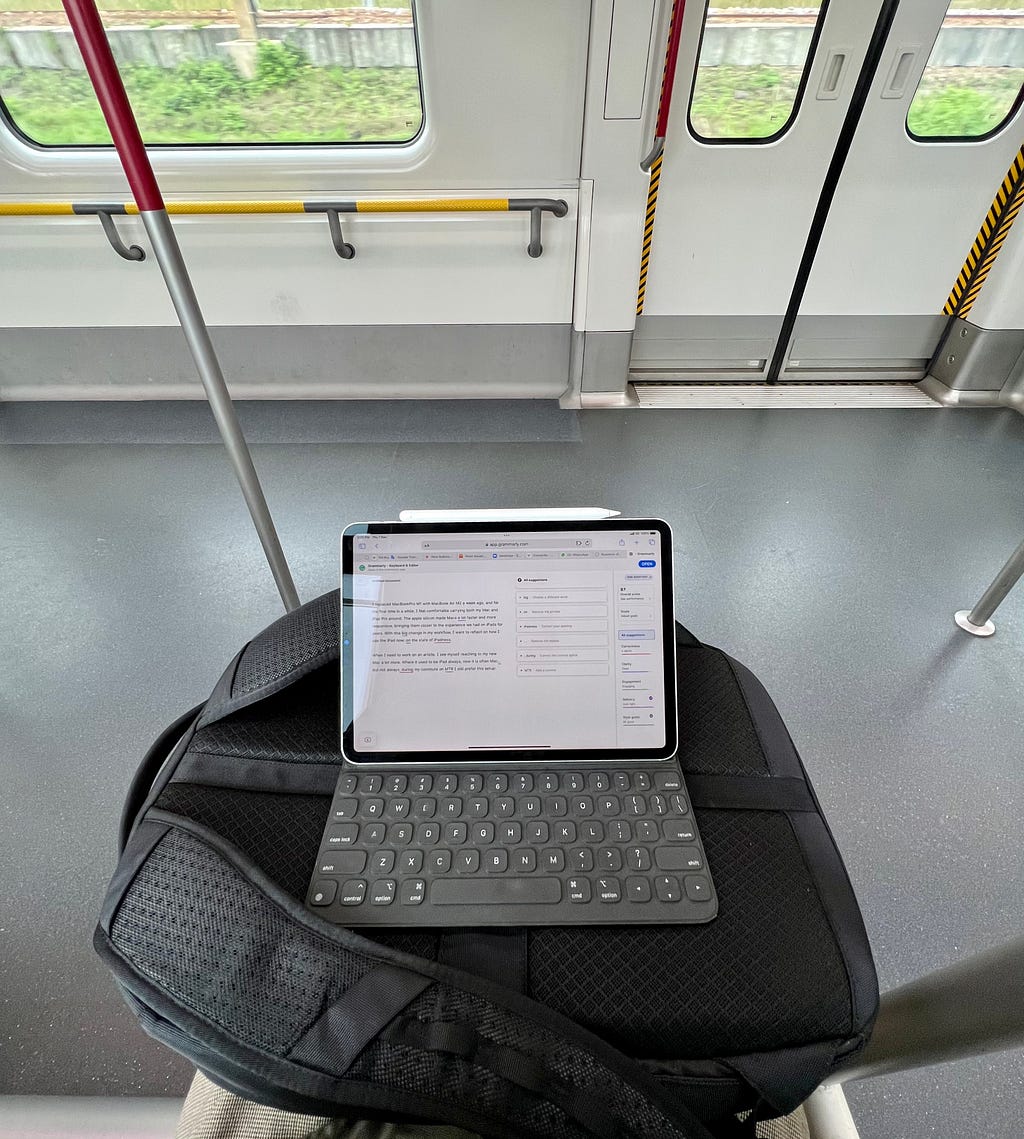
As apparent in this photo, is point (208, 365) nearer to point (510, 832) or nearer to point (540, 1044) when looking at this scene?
point (510, 832)

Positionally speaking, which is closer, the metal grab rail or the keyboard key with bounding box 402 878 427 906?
the keyboard key with bounding box 402 878 427 906

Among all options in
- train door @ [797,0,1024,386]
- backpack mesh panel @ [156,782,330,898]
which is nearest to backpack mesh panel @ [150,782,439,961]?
backpack mesh panel @ [156,782,330,898]

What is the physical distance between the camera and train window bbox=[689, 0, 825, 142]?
209cm

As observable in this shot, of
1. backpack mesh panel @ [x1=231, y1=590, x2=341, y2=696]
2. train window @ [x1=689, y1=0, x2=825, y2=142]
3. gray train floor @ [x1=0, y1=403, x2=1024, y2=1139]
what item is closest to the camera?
backpack mesh panel @ [x1=231, y1=590, x2=341, y2=696]

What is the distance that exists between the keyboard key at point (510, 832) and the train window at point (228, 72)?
2.42 metres

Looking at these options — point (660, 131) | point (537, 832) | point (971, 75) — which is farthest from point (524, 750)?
point (971, 75)

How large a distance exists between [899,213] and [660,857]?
2916mm

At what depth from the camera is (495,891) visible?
51cm

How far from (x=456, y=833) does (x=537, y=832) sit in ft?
0.24

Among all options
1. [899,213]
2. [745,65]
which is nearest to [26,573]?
[745,65]

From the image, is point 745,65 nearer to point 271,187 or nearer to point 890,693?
point 271,187

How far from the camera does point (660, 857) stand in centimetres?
54

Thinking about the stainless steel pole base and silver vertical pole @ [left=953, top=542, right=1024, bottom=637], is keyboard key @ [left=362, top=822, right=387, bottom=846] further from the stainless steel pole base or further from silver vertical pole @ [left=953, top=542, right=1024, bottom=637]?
the stainless steel pole base

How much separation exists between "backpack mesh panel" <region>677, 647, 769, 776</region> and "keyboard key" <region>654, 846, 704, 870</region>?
89mm
